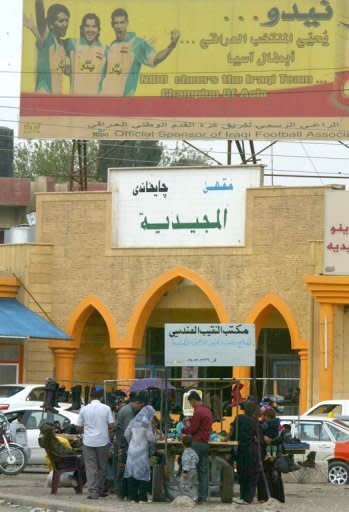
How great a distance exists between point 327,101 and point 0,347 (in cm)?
1058

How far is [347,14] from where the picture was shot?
43.9 meters

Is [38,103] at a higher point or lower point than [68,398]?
higher

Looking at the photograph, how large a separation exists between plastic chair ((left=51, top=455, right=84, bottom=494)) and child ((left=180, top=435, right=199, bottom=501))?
2.36 meters

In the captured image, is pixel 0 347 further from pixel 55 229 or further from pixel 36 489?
pixel 36 489

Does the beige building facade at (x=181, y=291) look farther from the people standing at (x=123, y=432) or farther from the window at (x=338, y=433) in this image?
the people standing at (x=123, y=432)

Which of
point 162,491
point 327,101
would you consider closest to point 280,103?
point 327,101

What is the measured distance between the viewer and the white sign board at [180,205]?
138 ft

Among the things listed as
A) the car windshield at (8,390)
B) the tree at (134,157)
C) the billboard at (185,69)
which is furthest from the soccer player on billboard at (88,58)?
the tree at (134,157)

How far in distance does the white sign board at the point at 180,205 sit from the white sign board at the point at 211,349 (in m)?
17.9

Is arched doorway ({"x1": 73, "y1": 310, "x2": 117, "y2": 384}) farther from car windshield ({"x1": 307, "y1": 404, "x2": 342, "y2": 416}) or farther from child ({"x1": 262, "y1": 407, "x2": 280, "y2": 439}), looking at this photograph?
child ({"x1": 262, "y1": 407, "x2": 280, "y2": 439})

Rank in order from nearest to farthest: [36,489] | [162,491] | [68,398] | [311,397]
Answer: [162,491] → [36,489] → [68,398] → [311,397]

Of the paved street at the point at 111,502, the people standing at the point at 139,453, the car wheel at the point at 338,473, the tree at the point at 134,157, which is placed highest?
the tree at the point at 134,157

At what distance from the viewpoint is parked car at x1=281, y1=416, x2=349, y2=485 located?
1161 inches

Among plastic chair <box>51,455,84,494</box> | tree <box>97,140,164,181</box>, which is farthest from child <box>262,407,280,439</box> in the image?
tree <box>97,140,164,181</box>
